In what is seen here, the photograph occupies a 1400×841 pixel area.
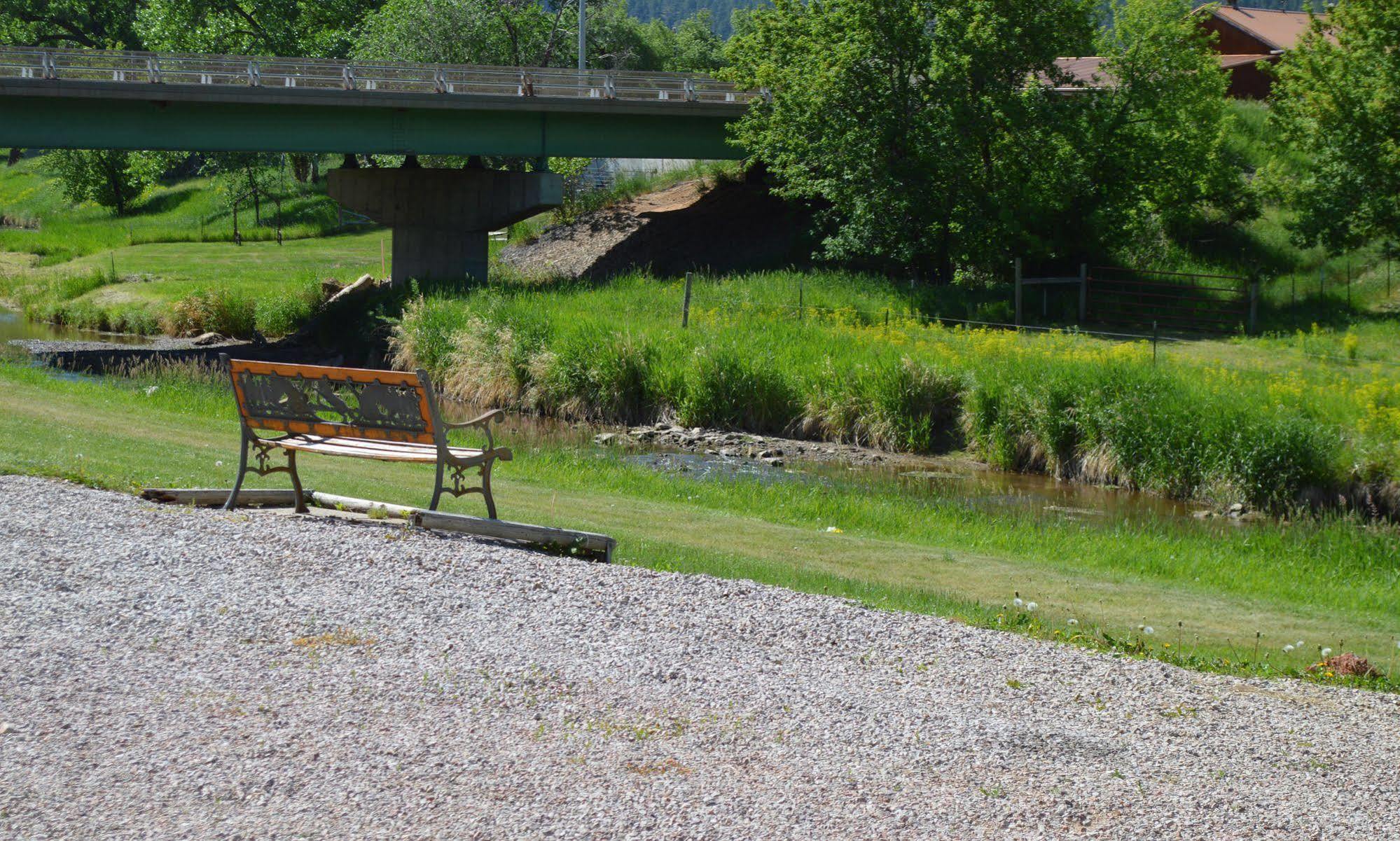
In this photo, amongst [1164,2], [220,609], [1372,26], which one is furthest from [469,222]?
[220,609]

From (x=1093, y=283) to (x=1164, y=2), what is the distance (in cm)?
2238

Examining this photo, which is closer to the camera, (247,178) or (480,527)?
(480,527)

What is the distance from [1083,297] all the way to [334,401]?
84.6 feet

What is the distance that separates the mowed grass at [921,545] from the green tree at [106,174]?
46189 mm

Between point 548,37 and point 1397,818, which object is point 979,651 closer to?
point 1397,818

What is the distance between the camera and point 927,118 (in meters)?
34.6

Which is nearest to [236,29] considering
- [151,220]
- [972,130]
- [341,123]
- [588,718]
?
[151,220]

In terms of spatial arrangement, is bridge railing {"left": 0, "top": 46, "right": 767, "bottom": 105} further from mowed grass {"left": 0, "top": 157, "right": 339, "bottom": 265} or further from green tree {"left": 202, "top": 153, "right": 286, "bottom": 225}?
mowed grass {"left": 0, "top": 157, "right": 339, "bottom": 265}

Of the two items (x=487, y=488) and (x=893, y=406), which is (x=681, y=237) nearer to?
(x=893, y=406)

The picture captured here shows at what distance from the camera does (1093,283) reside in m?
35.1

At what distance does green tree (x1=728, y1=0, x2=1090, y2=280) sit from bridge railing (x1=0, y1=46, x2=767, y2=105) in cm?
464

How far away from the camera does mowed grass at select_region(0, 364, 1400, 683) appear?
10.6 meters

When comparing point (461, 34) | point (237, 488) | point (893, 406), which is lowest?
point (893, 406)

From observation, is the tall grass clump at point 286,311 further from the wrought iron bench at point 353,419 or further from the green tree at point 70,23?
the green tree at point 70,23
